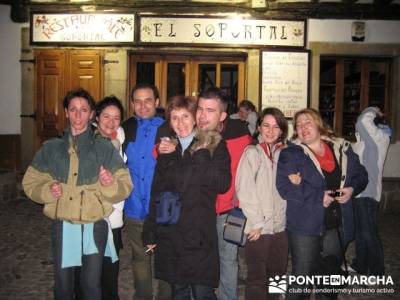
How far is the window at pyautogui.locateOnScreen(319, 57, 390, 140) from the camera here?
812 centimetres

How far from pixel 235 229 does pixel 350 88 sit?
6.35m

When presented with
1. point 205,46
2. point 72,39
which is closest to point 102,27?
point 72,39

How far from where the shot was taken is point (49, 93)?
7957mm

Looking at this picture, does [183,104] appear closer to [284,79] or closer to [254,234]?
[254,234]

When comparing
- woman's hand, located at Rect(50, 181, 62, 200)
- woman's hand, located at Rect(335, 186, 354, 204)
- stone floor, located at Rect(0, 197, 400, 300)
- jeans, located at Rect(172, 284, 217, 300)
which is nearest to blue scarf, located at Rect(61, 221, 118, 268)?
woman's hand, located at Rect(50, 181, 62, 200)

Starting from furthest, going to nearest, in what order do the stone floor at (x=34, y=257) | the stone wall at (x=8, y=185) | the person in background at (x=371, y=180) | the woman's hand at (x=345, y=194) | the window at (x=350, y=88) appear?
the window at (x=350, y=88), the stone wall at (x=8, y=185), the person in background at (x=371, y=180), the stone floor at (x=34, y=257), the woman's hand at (x=345, y=194)

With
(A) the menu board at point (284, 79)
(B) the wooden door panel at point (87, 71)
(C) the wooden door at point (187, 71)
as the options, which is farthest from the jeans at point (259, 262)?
(B) the wooden door panel at point (87, 71)

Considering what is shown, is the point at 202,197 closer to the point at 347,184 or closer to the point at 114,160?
the point at 114,160

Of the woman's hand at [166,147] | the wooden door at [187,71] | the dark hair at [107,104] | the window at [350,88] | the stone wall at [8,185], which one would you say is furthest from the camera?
the window at [350,88]

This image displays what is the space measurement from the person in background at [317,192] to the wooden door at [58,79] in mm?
5557

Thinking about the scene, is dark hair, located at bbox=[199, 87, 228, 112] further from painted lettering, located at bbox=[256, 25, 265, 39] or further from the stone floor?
painted lettering, located at bbox=[256, 25, 265, 39]

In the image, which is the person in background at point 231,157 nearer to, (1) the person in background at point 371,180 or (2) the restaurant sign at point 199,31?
(1) the person in background at point 371,180

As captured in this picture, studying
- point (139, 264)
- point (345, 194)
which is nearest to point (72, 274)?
point (139, 264)

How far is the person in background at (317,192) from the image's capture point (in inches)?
Answer: 120
